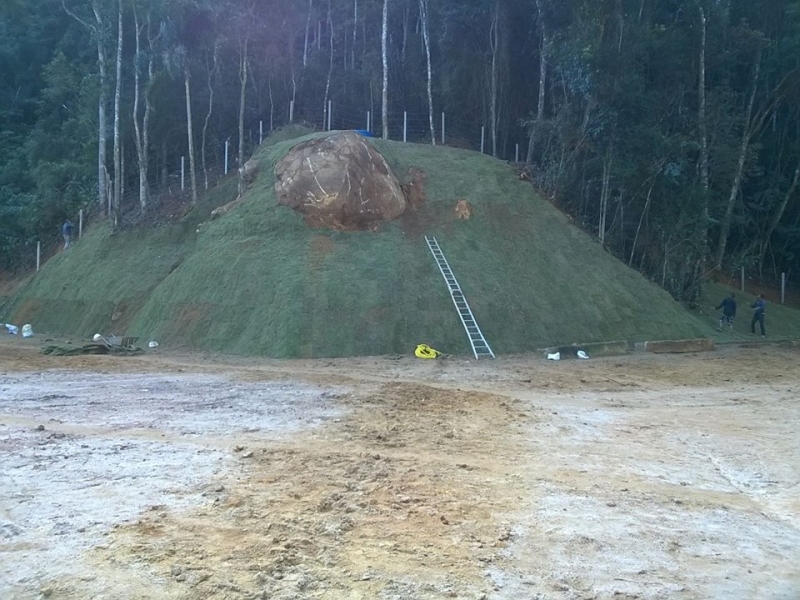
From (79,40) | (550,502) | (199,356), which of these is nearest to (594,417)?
(550,502)

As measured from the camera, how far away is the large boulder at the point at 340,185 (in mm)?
24859

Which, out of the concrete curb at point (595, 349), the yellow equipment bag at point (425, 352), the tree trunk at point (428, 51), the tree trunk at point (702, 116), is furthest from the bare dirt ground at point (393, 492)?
the tree trunk at point (428, 51)

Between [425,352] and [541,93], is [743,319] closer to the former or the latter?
[541,93]

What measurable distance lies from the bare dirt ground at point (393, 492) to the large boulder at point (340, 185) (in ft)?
35.9

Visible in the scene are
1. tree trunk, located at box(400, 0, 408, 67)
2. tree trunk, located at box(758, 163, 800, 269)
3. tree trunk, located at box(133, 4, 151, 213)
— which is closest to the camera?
tree trunk, located at box(133, 4, 151, 213)

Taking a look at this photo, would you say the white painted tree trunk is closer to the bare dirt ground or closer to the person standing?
the person standing

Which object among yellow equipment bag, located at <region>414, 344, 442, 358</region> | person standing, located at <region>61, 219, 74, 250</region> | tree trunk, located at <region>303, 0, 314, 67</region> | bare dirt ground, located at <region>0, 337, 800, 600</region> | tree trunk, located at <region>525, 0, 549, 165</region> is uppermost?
tree trunk, located at <region>303, 0, 314, 67</region>

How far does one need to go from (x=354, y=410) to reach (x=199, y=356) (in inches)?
372

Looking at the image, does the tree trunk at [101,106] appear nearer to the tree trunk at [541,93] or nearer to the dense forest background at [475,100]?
the dense forest background at [475,100]

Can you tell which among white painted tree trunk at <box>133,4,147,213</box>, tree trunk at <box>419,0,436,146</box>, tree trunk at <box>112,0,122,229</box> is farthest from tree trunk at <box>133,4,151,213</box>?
tree trunk at <box>419,0,436,146</box>

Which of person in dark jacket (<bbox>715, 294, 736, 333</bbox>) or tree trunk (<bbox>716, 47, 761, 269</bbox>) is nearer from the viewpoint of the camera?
person in dark jacket (<bbox>715, 294, 736, 333</bbox>)

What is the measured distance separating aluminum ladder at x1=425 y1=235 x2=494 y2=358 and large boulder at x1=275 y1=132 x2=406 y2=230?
2.30 meters

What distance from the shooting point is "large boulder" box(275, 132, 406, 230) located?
24.9 metres

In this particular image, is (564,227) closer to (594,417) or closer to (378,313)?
(378,313)
